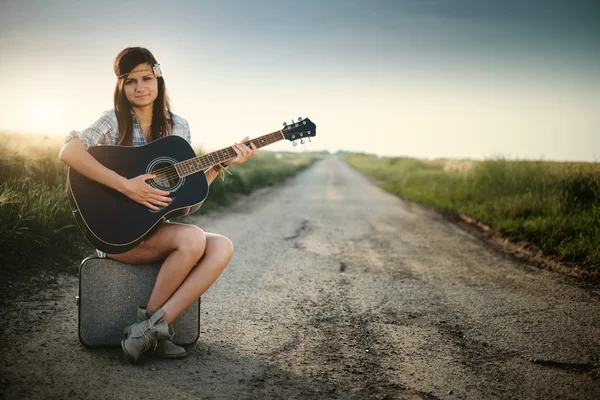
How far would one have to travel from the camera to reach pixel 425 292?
15.1 feet

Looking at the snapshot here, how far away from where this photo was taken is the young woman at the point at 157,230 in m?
2.71

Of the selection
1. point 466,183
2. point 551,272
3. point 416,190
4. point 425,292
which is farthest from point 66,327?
point 416,190

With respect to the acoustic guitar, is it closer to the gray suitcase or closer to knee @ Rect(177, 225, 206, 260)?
knee @ Rect(177, 225, 206, 260)

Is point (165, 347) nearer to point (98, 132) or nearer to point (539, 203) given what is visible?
point (98, 132)

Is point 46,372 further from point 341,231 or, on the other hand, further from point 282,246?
point 341,231

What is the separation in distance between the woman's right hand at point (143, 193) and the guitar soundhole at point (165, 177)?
107mm

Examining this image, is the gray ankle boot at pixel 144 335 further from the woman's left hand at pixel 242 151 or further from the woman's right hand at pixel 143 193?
the woman's left hand at pixel 242 151

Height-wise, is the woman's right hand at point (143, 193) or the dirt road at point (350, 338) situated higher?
the woman's right hand at point (143, 193)

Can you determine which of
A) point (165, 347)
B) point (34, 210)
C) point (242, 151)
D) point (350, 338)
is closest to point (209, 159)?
point (242, 151)

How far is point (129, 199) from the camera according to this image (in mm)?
2783

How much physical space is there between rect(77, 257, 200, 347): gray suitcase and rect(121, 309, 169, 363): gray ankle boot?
20 cm

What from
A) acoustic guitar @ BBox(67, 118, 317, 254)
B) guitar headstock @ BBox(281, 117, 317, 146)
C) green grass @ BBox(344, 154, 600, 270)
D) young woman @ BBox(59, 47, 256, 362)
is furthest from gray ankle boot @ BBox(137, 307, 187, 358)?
green grass @ BBox(344, 154, 600, 270)

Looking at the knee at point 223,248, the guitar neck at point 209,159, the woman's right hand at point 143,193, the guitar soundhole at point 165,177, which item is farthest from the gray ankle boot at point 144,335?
the guitar neck at point 209,159

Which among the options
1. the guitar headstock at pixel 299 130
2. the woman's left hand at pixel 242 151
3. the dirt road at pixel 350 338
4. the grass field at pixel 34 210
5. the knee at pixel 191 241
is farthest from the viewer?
the grass field at pixel 34 210
